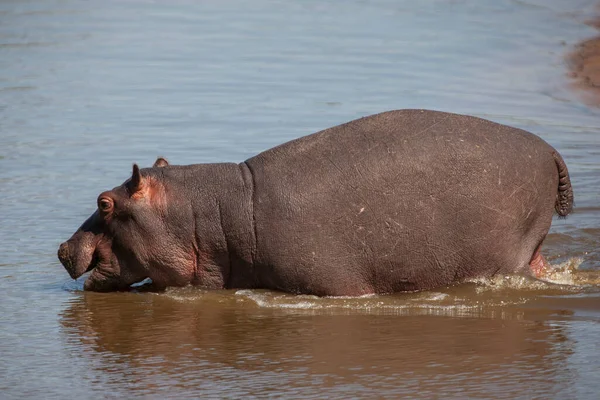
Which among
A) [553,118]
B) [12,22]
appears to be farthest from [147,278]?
[12,22]

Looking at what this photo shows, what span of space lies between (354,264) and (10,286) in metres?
2.60

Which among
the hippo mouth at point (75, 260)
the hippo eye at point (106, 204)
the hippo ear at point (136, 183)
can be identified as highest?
the hippo ear at point (136, 183)

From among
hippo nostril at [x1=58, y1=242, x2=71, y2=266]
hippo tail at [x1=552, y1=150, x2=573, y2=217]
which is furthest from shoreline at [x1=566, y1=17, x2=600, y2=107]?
hippo nostril at [x1=58, y1=242, x2=71, y2=266]

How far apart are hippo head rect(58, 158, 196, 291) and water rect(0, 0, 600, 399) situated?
209 mm

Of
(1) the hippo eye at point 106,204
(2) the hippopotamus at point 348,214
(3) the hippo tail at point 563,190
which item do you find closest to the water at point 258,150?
(2) the hippopotamus at point 348,214

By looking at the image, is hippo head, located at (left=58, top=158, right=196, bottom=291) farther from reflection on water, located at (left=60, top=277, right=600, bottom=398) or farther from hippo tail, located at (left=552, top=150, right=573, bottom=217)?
hippo tail, located at (left=552, top=150, right=573, bottom=217)

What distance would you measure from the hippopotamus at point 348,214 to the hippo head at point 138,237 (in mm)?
10

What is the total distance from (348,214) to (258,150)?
4574mm

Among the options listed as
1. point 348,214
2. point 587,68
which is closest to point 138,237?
point 348,214

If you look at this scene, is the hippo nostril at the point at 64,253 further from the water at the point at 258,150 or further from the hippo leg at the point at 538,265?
the hippo leg at the point at 538,265

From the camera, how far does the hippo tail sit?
8.61m

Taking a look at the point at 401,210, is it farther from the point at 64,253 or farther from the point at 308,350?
the point at 64,253

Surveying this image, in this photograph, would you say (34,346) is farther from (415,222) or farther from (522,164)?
(522,164)

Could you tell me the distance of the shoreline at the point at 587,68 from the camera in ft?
56.7
